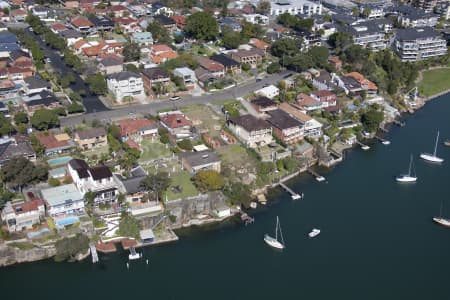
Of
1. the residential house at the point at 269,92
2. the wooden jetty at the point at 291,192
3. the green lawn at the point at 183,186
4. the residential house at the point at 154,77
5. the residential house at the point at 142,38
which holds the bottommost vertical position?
the wooden jetty at the point at 291,192

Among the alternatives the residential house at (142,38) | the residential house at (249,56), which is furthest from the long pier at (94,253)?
the residential house at (142,38)

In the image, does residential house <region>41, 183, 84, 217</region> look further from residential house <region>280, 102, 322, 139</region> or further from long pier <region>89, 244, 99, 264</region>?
residential house <region>280, 102, 322, 139</region>

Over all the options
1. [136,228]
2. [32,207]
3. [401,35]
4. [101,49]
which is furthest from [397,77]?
[32,207]

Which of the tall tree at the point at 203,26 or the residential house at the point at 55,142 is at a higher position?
the tall tree at the point at 203,26

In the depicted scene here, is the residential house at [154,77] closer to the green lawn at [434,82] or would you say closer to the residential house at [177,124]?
the residential house at [177,124]

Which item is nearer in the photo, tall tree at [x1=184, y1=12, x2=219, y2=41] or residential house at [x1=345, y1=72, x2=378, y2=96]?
residential house at [x1=345, y1=72, x2=378, y2=96]

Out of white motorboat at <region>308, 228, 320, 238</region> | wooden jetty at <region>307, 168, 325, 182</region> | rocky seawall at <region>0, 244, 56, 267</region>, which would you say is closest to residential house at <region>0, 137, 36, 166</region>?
rocky seawall at <region>0, 244, 56, 267</region>

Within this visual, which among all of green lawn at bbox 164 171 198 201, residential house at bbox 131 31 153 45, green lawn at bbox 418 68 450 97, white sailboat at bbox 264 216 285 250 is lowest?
white sailboat at bbox 264 216 285 250
